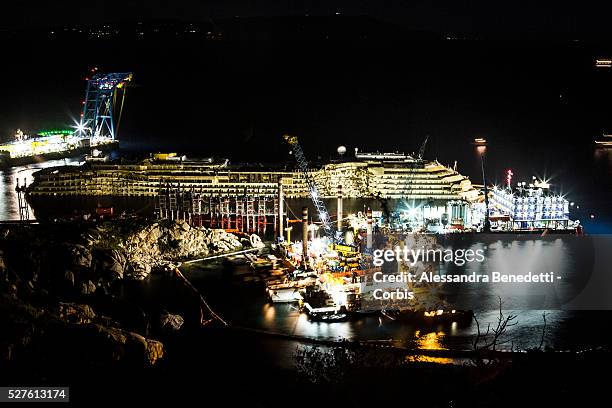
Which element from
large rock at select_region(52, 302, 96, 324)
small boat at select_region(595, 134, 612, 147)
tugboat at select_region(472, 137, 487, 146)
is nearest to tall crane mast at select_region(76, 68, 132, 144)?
tugboat at select_region(472, 137, 487, 146)

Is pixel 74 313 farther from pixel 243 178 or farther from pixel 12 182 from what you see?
pixel 12 182

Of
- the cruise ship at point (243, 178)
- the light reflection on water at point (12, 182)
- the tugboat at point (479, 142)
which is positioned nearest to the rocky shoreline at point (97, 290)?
the light reflection on water at point (12, 182)

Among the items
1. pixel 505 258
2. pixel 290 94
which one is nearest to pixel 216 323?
pixel 505 258

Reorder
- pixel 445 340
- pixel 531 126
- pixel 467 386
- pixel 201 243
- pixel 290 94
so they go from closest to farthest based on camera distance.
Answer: pixel 467 386 → pixel 445 340 → pixel 201 243 → pixel 531 126 → pixel 290 94

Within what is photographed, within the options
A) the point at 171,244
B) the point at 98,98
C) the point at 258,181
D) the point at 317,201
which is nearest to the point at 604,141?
the point at 258,181

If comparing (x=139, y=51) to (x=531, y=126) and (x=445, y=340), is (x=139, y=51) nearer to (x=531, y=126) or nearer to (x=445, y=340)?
(x=531, y=126)
